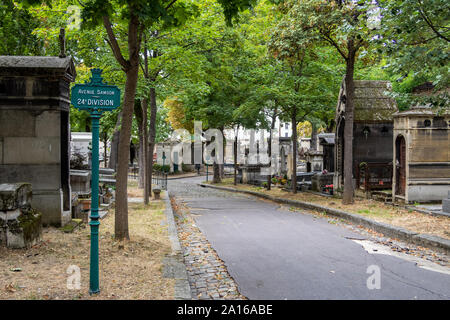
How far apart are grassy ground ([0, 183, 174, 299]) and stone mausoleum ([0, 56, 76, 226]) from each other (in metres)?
0.91

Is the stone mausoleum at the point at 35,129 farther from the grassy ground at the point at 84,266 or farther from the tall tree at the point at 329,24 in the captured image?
the tall tree at the point at 329,24

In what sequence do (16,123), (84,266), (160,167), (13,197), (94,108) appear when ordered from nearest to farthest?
1. (94,108)
2. (84,266)
3. (13,197)
4. (16,123)
5. (160,167)

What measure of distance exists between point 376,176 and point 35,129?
43.3 ft

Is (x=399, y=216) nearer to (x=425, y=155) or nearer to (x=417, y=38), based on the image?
(x=425, y=155)

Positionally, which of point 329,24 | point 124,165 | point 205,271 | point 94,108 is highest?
point 329,24

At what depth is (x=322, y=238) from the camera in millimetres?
9016

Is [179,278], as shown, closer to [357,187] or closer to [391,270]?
[391,270]

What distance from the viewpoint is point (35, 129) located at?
8.69 m

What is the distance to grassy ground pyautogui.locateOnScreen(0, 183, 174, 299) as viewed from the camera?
4832 millimetres

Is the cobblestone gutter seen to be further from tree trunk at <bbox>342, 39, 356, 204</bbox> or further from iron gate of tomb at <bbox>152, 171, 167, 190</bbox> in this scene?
iron gate of tomb at <bbox>152, 171, 167, 190</bbox>

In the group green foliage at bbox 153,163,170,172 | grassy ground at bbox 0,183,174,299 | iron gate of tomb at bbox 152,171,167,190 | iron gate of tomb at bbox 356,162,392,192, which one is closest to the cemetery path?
grassy ground at bbox 0,183,174,299

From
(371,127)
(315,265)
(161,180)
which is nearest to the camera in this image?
(315,265)

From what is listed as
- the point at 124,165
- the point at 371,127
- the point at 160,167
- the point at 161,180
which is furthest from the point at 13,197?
the point at 160,167

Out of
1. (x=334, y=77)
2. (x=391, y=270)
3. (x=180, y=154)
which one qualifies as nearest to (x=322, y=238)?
(x=391, y=270)
